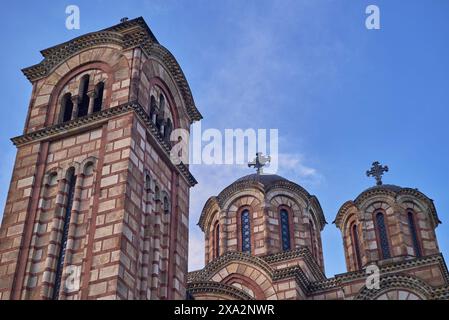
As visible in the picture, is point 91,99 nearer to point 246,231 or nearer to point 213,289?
point 213,289

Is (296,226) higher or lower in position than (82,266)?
higher

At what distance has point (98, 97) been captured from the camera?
18.5 metres

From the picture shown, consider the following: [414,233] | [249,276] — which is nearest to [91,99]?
[249,276]

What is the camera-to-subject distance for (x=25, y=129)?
18.5 meters

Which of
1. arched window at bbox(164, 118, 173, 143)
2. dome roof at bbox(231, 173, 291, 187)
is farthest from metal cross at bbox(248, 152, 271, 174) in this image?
arched window at bbox(164, 118, 173, 143)

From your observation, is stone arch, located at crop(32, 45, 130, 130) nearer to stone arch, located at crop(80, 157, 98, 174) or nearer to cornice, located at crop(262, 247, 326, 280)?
stone arch, located at crop(80, 157, 98, 174)

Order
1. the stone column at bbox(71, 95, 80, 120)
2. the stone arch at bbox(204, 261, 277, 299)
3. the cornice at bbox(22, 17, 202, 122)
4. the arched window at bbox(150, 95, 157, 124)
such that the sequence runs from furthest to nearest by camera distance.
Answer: the stone arch at bbox(204, 261, 277, 299)
the cornice at bbox(22, 17, 202, 122)
the arched window at bbox(150, 95, 157, 124)
the stone column at bbox(71, 95, 80, 120)

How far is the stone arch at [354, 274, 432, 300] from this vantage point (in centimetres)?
2127

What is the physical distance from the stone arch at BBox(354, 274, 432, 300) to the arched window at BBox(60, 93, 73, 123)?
32.9ft

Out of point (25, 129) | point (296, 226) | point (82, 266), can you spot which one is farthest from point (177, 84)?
point (296, 226)

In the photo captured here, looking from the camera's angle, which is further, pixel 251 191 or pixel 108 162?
pixel 251 191
